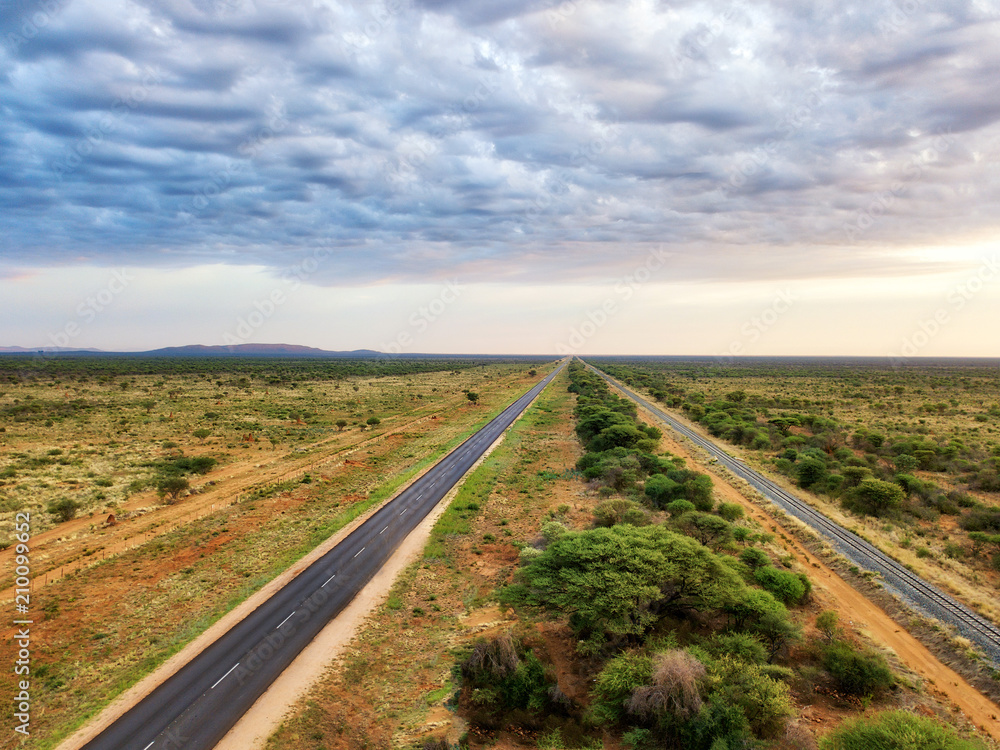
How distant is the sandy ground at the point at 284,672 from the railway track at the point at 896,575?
27.7 m

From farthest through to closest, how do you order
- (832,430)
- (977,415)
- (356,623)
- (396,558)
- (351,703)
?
(977,415) → (832,430) → (396,558) → (356,623) → (351,703)

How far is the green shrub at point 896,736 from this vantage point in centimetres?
1335

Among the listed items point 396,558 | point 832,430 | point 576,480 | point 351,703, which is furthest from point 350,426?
point 832,430

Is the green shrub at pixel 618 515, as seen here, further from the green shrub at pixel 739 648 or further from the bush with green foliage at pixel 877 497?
the bush with green foliage at pixel 877 497

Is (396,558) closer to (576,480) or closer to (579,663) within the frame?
(579,663)

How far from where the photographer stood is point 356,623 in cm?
2438

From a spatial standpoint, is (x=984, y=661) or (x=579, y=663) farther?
(x=579, y=663)

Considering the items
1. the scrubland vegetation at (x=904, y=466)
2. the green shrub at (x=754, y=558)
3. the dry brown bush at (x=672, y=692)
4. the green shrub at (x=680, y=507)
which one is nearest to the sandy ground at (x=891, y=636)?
the green shrub at (x=754, y=558)

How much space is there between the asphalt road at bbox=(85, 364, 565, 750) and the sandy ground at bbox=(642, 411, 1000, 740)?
84.3ft

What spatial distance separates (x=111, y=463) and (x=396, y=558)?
127 feet

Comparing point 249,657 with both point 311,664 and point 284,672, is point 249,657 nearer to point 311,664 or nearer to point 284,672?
point 284,672

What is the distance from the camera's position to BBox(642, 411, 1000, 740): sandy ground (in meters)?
17.8

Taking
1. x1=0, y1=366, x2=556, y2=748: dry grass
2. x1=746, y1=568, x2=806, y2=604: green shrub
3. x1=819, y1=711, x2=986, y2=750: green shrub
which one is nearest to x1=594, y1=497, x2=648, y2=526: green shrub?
x1=746, y1=568, x2=806, y2=604: green shrub

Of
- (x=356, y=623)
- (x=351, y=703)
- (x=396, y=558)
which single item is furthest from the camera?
(x=396, y=558)
